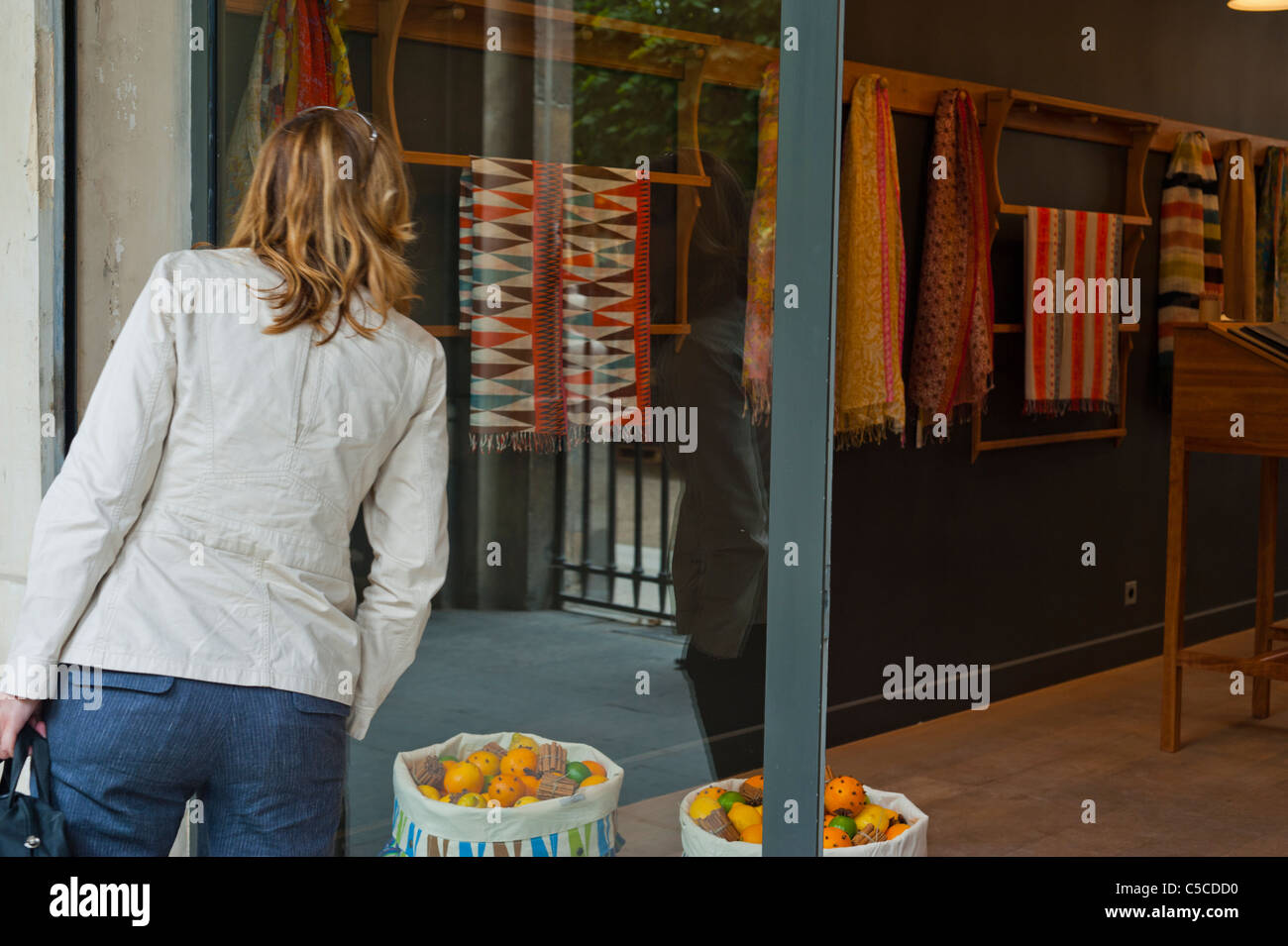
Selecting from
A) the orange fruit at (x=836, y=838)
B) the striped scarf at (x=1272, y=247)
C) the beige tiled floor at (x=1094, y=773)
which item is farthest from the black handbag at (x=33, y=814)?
the striped scarf at (x=1272, y=247)

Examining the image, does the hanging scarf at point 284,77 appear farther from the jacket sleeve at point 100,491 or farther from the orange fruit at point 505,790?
the orange fruit at point 505,790

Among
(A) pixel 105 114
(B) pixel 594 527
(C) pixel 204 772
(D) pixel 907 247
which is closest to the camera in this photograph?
(C) pixel 204 772

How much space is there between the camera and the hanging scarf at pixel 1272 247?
5.04 m

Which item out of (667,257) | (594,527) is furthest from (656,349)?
(594,527)

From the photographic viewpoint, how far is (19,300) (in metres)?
2.37

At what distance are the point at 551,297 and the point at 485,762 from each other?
0.72m

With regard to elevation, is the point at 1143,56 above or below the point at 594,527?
above

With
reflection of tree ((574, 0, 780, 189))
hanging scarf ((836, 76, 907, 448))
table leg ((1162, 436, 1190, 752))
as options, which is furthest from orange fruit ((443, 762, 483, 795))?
table leg ((1162, 436, 1190, 752))

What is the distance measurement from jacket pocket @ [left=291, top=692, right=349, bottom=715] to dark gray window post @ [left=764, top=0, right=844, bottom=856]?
532mm

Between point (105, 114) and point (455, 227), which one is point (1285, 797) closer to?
point (455, 227)

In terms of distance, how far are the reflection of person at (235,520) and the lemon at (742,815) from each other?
0.51 metres

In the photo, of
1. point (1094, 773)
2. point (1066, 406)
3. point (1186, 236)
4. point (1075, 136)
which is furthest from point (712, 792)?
point (1186, 236)
